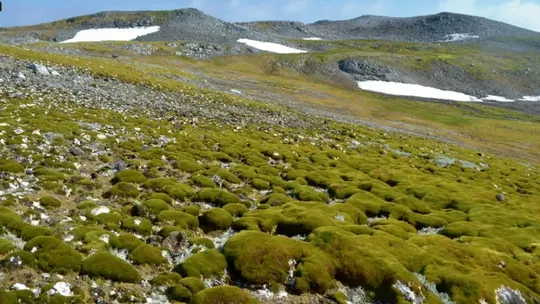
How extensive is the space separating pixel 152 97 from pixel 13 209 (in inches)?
1632

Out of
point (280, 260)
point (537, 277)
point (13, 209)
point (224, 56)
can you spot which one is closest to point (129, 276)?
point (280, 260)

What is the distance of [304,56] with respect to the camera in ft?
642

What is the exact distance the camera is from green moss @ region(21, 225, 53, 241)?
14.2 meters

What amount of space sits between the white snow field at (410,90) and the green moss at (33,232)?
166036 millimetres

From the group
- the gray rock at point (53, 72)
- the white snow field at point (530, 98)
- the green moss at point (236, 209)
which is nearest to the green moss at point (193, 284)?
the green moss at point (236, 209)

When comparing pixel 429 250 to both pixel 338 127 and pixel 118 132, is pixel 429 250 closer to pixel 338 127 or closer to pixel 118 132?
pixel 118 132

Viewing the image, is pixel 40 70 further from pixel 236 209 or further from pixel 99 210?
pixel 236 209

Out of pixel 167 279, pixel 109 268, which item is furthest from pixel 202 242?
pixel 109 268

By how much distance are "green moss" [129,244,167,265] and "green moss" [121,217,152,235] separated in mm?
2005

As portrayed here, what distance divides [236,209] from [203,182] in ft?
14.4

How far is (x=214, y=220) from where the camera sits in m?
19.3

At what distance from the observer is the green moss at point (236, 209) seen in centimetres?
2139

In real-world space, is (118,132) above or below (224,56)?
below

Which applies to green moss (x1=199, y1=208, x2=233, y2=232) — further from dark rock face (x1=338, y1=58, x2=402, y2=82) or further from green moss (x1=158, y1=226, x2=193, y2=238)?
dark rock face (x1=338, y1=58, x2=402, y2=82)
